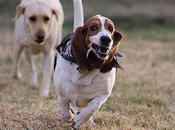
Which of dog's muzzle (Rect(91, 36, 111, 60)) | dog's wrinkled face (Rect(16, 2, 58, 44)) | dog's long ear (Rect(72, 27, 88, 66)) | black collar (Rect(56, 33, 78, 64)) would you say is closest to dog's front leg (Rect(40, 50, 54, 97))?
dog's wrinkled face (Rect(16, 2, 58, 44))

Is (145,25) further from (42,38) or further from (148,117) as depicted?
(148,117)

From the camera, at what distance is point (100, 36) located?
5277 mm

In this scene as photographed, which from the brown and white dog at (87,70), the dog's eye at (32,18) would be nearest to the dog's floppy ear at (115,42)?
the brown and white dog at (87,70)

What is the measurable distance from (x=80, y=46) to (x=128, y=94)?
3117 mm

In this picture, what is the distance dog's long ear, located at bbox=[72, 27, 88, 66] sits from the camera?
18.2 ft

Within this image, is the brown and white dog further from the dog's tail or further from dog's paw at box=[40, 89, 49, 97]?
dog's paw at box=[40, 89, 49, 97]

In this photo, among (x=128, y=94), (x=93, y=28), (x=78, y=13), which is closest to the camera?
(x=93, y=28)

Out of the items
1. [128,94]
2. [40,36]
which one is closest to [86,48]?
[128,94]

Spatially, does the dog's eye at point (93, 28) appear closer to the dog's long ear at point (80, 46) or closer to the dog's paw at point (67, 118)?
the dog's long ear at point (80, 46)

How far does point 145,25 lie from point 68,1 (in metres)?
4.57

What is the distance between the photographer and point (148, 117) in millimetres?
6832

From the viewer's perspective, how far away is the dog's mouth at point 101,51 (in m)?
5.29

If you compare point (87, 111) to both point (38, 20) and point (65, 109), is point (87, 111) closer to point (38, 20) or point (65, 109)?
point (65, 109)

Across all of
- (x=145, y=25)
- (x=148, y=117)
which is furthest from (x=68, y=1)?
(x=148, y=117)
